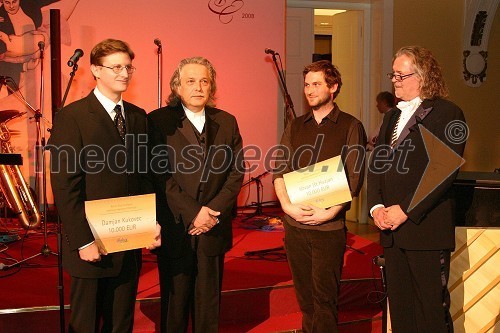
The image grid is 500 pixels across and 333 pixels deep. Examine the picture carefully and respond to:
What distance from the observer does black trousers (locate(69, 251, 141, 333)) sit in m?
2.65

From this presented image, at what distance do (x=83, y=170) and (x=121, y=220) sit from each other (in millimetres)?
292

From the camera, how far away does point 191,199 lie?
3023mm

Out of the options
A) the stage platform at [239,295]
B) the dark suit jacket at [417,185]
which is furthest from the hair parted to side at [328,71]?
the stage platform at [239,295]

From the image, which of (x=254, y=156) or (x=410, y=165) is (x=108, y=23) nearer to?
(x=254, y=156)

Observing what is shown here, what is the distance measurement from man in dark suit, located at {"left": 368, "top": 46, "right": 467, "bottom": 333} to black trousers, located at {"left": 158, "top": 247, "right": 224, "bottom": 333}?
36.9 inches

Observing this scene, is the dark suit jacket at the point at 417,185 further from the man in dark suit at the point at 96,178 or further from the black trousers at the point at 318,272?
the man in dark suit at the point at 96,178

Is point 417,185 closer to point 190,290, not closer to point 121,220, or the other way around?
point 190,290

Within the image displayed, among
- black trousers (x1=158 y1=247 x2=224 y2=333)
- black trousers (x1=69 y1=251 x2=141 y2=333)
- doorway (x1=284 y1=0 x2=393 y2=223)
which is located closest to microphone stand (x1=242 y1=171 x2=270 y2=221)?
doorway (x1=284 y1=0 x2=393 y2=223)

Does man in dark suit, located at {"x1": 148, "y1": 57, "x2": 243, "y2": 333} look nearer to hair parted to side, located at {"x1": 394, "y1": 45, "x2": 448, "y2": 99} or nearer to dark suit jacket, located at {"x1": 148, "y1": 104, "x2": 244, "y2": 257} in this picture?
dark suit jacket, located at {"x1": 148, "y1": 104, "x2": 244, "y2": 257}

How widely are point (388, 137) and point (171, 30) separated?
4607 mm

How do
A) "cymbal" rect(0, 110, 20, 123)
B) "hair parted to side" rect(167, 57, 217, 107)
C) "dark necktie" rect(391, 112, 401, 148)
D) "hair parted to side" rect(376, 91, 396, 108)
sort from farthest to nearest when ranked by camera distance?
"hair parted to side" rect(376, 91, 396, 108), "cymbal" rect(0, 110, 20, 123), "hair parted to side" rect(167, 57, 217, 107), "dark necktie" rect(391, 112, 401, 148)

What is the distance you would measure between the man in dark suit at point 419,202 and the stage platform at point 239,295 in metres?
1.32

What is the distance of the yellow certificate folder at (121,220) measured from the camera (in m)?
2.63

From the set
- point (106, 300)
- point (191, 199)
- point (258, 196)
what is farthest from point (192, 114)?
point (258, 196)
